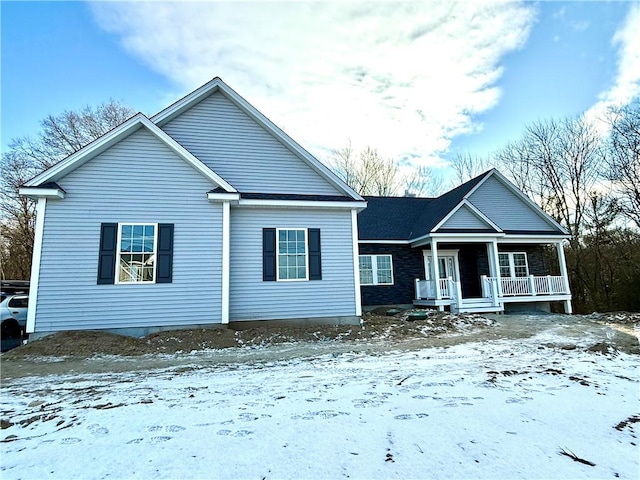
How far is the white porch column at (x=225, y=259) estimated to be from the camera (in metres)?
9.19

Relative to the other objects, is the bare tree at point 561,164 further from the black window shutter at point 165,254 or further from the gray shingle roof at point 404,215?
the black window shutter at point 165,254

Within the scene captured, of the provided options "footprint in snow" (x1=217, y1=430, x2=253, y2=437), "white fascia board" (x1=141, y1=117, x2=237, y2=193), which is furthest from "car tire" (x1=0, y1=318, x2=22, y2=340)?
"footprint in snow" (x1=217, y1=430, x2=253, y2=437)

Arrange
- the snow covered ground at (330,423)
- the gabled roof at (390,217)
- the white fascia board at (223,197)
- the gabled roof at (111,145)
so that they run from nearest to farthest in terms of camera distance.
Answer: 1. the snow covered ground at (330,423)
2. the gabled roof at (111,145)
3. the white fascia board at (223,197)
4. the gabled roof at (390,217)

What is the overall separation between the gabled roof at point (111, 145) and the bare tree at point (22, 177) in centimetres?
1657

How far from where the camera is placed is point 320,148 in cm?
2766

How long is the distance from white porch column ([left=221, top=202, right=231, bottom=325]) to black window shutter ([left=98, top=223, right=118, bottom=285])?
8.67 feet

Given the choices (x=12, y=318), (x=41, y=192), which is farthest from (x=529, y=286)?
(x=12, y=318)

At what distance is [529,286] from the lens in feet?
50.7

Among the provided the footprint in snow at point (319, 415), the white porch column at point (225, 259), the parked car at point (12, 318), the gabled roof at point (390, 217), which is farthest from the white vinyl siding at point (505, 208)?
the parked car at point (12, 318)

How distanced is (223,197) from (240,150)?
2068mm

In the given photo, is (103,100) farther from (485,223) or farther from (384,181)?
(485,223)

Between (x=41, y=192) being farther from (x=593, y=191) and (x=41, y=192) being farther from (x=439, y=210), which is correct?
(x=593, y=191)

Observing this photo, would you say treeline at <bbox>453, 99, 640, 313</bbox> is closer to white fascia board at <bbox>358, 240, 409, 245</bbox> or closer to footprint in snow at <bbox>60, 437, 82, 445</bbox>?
white fascia board at <bbox>358, 240, 409, 245</bbox>

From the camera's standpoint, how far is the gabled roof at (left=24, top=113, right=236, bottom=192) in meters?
8.59
